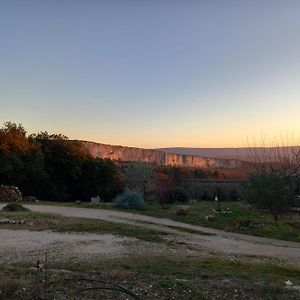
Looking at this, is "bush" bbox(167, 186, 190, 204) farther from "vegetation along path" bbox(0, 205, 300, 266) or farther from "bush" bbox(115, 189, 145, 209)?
"vegetation along path" bbox(0, 205, 300, 266)

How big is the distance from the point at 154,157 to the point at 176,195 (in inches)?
1345

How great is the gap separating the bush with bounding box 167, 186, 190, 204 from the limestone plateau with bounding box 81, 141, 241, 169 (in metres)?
23.3

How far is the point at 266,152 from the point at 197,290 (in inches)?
1245

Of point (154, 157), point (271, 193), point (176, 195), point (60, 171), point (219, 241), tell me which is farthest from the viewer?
point (154, 157)

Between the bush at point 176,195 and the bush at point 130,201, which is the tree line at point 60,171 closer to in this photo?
the bush at point 176,195

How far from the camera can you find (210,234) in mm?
18141

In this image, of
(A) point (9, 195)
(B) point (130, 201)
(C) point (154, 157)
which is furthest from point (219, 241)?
(C) point (154, 157)

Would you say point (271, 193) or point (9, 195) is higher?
point (271, 193)

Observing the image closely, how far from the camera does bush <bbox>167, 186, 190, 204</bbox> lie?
3000 cm

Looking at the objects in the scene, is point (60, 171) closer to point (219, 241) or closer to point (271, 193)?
point (271, 193)

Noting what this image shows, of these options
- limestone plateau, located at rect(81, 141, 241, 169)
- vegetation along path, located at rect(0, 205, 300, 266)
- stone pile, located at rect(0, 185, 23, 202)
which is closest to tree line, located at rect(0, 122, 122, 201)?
stone pile, located at rect(0, 185, 23, 202)

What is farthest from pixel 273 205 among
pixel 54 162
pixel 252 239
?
pixel 54 162

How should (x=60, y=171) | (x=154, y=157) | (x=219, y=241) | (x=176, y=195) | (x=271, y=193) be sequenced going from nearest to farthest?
(x=219, y=241) < (x=271, y=193) < (x=176, y=195) < (x=60, y=171) < (x=154, y=157)

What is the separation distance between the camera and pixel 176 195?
100 ft
